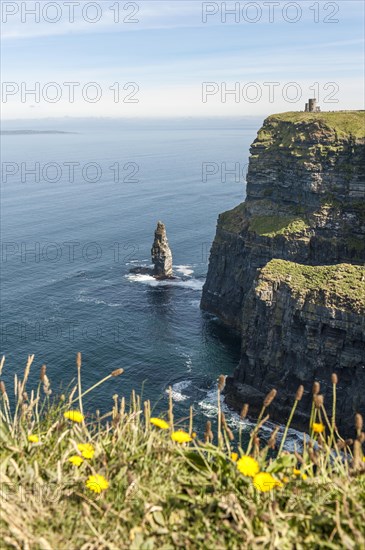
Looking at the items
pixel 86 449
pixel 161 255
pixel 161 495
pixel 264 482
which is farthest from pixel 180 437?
pixel 161 255

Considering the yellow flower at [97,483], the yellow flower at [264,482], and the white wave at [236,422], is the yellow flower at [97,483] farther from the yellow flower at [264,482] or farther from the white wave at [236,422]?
the white wave at [236,422]

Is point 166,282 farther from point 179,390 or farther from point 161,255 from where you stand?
point 179,390

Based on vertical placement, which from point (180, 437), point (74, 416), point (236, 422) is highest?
point (74, 416)

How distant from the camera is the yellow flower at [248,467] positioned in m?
10.8

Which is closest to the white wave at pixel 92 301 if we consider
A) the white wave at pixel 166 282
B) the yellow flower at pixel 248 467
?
the white wave at pixel 166 282

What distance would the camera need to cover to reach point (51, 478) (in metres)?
11.1

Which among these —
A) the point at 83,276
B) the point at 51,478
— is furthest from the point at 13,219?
the point at 51,478

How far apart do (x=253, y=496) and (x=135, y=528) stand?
253 centimetres

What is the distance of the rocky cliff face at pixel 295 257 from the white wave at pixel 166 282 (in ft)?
40.6

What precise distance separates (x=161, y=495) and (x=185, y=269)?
392ft

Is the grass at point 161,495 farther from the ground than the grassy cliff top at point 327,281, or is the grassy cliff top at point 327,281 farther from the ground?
the grass at point 161,495

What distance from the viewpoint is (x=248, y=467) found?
10898mm

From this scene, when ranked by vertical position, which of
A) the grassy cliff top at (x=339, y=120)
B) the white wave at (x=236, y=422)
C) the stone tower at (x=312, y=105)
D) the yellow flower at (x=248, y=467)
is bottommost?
the white wave at (x=236, y=422)

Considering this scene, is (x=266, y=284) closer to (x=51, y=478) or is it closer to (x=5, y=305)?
(x=5, y=305)
